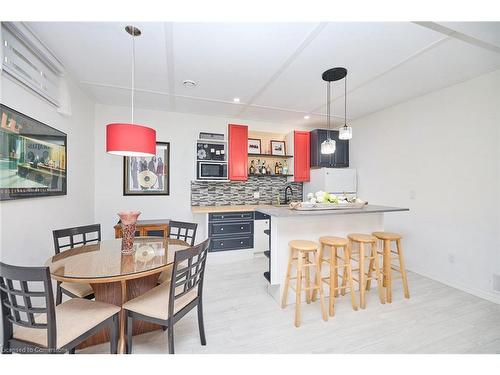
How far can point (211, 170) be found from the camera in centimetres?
362

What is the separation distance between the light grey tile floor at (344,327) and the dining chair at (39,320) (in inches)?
20.3

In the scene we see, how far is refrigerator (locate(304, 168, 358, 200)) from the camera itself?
3.81 metres

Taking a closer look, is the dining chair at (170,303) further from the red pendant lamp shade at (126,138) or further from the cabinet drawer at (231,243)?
the cabinet drawer at (231,243)

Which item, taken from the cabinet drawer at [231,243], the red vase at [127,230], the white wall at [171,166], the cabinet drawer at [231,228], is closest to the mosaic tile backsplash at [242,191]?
the white wall at [171,166]

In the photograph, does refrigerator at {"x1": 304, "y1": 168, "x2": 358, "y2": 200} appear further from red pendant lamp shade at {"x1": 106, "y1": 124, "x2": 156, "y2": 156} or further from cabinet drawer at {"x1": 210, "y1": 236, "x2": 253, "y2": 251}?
red pendant lamp shade at {"x1": 106, "y1": 124, "x2": 156, "y2": 156}

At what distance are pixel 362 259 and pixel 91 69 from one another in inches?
140

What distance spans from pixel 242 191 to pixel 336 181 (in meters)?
1.84

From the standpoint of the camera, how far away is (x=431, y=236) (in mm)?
2809

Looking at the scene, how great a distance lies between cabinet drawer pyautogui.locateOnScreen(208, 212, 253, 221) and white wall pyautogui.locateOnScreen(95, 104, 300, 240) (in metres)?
0.60

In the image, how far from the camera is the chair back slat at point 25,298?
3.26 ft
